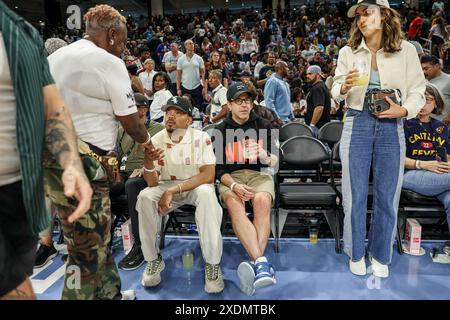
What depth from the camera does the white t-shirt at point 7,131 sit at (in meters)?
1.08

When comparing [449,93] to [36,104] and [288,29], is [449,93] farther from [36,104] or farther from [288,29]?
[288,29]

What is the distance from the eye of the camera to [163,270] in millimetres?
3117

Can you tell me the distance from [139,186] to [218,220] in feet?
2.82

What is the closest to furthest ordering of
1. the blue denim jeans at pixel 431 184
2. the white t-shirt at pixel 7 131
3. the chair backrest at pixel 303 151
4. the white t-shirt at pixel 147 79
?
the white t-shirt at pixel 7 131 < the blue denim jeans at pixel 431 184 < the chair backrest at pixel 303 151 < the white t-shirt at pixel 147 79

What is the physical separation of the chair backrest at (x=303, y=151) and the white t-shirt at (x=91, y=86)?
7.14ft

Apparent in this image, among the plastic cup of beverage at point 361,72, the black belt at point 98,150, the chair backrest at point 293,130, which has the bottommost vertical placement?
the chair backrest at point 293,130

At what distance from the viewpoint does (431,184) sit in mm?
3152

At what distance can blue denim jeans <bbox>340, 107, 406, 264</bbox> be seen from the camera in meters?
2.74

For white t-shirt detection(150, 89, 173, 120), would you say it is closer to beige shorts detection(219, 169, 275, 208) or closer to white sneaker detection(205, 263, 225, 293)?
beige shorts detection(219, 169, 275, 208)

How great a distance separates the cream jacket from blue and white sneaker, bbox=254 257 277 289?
4.39ft

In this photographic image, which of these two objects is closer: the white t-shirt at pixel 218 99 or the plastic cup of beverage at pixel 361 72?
the plastic cup of beverage at pixel 361 72

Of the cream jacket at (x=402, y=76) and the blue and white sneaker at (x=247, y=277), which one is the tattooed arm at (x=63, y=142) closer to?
the blue and white sneaker at (x=247, y=277)

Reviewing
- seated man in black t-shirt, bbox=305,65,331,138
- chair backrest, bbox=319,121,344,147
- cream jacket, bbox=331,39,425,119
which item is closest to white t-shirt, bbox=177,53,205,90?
seated man in black t-shirt, bbox=305,65,331,138

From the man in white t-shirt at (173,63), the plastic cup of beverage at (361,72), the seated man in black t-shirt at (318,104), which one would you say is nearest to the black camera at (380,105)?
A: the plastic cup of beverage at (361,72)
